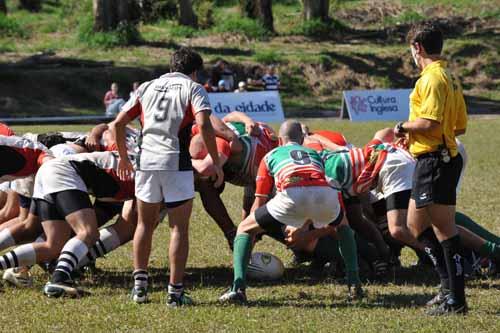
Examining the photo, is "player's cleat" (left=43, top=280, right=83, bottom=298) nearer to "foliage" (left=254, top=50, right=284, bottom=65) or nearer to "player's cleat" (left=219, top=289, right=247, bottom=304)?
"player's cleat" (left=219, top=289, right=247, bottom=304)

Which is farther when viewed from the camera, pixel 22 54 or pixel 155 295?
pixel 22 54

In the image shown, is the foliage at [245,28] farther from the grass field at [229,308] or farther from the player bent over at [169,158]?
the player bent over at [169,158]

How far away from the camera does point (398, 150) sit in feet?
25.9

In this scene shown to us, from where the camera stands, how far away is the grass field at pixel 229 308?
20.4 ft

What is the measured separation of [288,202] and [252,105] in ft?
69.7

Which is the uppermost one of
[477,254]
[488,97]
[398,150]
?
[398,150]

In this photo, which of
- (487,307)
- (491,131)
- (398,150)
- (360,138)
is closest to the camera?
(487,307)

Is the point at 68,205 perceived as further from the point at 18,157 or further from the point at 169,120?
the point at 169,120

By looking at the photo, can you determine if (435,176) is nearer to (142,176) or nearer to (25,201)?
(142,176)

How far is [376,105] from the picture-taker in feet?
95.0

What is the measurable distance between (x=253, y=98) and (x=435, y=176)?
21949 mm

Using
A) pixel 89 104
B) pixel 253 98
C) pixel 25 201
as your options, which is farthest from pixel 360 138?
pixel 25 201

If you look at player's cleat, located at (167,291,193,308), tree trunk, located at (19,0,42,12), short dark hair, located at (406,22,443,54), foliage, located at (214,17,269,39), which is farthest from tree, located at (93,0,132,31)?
short dark hair, located at (406,22,443,54)

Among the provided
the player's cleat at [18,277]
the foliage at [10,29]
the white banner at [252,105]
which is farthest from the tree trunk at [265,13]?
the player's cleat at [18,277]
